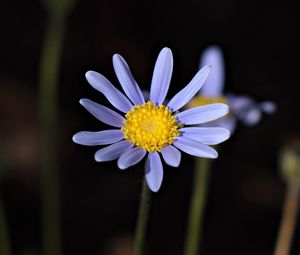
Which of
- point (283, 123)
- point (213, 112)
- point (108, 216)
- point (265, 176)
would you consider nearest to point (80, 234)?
point (108, 216)

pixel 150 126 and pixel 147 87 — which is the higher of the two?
pixel 147 87

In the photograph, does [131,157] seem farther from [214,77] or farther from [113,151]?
[214,77]

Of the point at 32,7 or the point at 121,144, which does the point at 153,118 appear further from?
the point at 32,7

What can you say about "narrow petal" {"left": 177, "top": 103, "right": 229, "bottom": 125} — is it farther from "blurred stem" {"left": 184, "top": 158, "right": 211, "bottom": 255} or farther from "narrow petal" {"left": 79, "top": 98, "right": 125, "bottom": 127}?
"blurred stem" {"left": 184, "top": 158, "right": 211, "bottom": 255}

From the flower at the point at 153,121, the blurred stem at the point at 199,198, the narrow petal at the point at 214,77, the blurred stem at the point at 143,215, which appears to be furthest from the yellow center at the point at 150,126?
the narrow petal at the point at 214,77

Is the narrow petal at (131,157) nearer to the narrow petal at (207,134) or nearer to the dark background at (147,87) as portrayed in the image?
the narrow petal at (207,134)

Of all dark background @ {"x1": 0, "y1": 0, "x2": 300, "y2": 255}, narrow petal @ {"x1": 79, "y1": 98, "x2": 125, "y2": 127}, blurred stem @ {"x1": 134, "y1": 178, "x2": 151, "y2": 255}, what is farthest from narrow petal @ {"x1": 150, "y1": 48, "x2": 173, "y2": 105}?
dark background @ {"x1": 0, "y1": 0, "x2": 300, "y2": 255}

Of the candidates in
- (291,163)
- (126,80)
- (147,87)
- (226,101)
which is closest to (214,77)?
(226,101)
